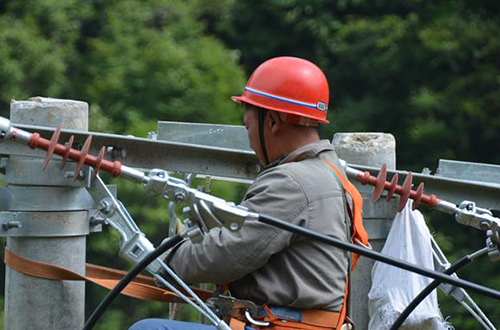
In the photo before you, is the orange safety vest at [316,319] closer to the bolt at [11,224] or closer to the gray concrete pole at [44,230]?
the gray concrete pole at [44,230]

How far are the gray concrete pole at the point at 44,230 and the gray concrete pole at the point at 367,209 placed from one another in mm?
1286

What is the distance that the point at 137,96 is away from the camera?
13312 millimetres

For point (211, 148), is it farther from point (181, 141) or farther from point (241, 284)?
point (241, 284)

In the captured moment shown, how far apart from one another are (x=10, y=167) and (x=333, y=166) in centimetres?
134

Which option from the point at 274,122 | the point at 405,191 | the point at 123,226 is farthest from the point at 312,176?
the point at 405,191

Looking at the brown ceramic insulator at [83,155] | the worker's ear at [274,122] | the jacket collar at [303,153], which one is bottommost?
the brown ceramic insulator at [83,155]

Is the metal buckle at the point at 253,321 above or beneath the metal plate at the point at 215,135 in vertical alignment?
beneath

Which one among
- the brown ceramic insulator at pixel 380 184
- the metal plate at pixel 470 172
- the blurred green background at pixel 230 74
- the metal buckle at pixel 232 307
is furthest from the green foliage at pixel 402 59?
the metal buckle at pixel 232 307

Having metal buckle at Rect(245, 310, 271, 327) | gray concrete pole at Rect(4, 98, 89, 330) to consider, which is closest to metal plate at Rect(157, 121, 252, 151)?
gray concrete pole at Rect(4, 98, 89, 330)

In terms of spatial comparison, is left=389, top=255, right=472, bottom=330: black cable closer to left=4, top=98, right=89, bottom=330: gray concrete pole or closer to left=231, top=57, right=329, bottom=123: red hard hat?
left=231, top=57, right=329, bottom=123: red hard hat

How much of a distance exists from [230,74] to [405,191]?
9656mm

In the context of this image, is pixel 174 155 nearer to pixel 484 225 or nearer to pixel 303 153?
pixel 303 153

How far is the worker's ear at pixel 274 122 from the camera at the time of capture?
3.72 meters

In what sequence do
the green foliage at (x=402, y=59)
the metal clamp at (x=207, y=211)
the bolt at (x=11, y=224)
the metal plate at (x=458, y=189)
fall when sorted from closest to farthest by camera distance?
the metal clamp at (x=207, y=211)
the bolt at (x=11, y=224)
the metal plate at (x=458, y=189)
the green foliage at (x=402, y=59)
